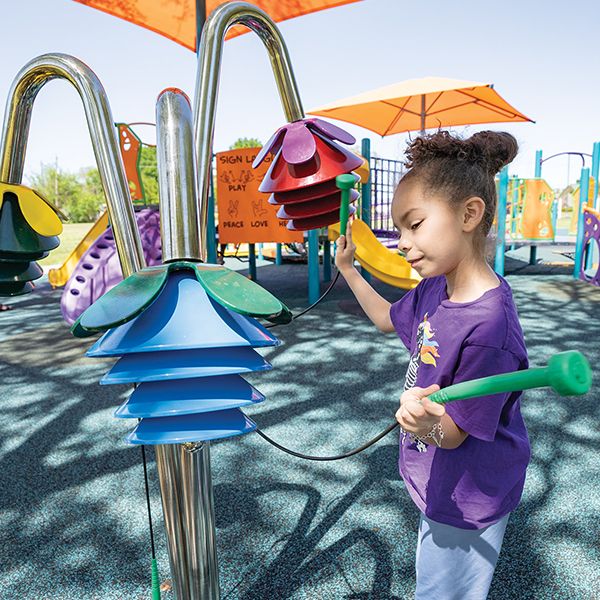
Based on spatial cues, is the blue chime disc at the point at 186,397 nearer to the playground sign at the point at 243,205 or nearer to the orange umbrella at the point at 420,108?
the playground sign at the point at 243,205

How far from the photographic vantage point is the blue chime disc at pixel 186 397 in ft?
1.58

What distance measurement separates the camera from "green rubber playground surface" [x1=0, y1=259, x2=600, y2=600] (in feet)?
5.56

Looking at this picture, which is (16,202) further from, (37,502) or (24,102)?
(37,502)

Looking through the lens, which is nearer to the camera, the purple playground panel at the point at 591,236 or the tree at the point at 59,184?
the purple playground panel at the point at 591,236

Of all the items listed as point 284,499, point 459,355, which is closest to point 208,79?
point 459,355

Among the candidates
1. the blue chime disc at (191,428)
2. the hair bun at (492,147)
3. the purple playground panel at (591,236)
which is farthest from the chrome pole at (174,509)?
the purple playground panel at (591,236)

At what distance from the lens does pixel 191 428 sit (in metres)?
0.49

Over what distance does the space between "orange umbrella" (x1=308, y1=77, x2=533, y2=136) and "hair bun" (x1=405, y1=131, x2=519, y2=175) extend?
620 cm

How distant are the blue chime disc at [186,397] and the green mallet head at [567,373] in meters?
0.25

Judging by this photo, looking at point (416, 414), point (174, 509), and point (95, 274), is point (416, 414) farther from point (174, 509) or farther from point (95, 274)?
point (95, 274)

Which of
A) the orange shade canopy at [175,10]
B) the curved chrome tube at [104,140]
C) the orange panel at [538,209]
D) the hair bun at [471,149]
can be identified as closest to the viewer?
the curved chrome tube at [104,140]

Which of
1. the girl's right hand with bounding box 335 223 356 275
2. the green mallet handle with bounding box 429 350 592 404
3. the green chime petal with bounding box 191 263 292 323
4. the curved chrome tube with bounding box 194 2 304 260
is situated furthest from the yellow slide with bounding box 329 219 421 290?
the green mallet handle with bounding box 429 350 592 404

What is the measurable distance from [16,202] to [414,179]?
0.69 metres

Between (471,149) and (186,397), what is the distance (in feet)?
2.63
